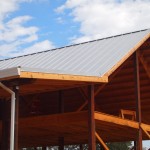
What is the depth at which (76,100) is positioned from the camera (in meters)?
20.3

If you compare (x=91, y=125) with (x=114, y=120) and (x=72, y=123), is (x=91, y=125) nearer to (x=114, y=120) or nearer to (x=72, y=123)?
(x=72, y=123)

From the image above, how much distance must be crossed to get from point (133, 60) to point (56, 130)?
3.86m

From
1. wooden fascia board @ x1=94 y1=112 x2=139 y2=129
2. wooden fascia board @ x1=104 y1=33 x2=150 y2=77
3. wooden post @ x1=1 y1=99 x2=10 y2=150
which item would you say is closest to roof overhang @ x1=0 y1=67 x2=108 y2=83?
wooden fascia board @ x1=104 y1=33 x2=150 y2=77

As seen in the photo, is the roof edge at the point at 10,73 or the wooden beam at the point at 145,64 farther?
the wooden beam at the point at 145,64

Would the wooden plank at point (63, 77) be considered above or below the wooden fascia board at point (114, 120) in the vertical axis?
above

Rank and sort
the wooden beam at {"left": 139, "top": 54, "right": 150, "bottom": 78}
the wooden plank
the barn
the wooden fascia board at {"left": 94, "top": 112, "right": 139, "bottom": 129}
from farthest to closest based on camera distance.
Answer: the wooden beam at {"left": 139, "top": 54, "right": 150, "bottom": 78}, the wooden fascia board at {"left": 94, "top": 112, "right": 139, "bottom": 129}, the barn, the wooden plank

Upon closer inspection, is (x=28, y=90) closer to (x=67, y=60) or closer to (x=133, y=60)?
(x=67, y=60)

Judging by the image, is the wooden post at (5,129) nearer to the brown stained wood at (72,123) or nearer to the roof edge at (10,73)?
the brown stained wood at (72,123)

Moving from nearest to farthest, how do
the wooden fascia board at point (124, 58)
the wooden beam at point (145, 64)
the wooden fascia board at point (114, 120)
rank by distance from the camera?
the wooden fascia board at point (124, 58)
the wooden fascia board at point (114, 120)
the wooden beam at point (145, 64)

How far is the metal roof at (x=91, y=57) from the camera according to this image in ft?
41.4

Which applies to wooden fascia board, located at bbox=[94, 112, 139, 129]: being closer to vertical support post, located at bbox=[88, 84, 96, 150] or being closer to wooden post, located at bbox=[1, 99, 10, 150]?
vertical support post, located at bbox=[88, 84, 96, 150]

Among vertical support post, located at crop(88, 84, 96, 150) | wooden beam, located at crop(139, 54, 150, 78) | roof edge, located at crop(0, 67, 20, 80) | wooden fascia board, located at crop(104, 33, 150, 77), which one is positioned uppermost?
wooden beam, located at crop(139, 54, 150, 78)

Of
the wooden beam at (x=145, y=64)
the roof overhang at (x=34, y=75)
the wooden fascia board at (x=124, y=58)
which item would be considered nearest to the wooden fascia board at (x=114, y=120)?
the wooden fascia board at (x=124, y=58)

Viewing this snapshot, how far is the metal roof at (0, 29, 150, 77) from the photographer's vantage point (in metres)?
12.6
